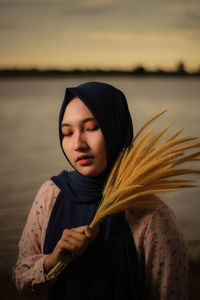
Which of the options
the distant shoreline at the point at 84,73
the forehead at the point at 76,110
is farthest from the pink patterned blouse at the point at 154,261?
the distant shoreline at the point at 84,73

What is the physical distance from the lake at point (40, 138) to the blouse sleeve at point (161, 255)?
44.5 inches

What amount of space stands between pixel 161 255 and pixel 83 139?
344 mm

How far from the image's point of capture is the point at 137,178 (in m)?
0.84

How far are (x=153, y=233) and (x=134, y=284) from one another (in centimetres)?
14

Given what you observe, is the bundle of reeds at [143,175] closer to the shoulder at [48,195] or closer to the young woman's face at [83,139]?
the young woman's face at [83,139]

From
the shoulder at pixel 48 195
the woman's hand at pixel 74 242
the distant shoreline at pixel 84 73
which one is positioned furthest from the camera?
the distant shoreline at pixel 84 73

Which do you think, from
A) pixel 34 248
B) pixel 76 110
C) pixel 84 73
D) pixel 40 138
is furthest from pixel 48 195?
pixel 40 138

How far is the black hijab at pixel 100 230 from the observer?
2.89ft

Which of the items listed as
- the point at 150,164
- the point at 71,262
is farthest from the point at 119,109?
the point at 71,262

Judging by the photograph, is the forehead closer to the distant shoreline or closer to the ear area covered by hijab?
the ear area covered by hijab

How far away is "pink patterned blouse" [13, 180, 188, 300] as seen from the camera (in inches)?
34.3

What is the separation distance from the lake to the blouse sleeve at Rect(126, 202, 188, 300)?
1131 millimetres

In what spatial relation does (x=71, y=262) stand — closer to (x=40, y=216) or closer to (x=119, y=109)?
(x=40, y=216)

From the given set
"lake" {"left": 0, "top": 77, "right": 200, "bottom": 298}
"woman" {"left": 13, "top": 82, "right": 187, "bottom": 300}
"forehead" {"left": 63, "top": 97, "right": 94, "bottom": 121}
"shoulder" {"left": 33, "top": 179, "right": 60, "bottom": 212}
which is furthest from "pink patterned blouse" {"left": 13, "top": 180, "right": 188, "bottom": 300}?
"lake" {"left": 0, "top": 77, "right": 200, "bottom": 298}
